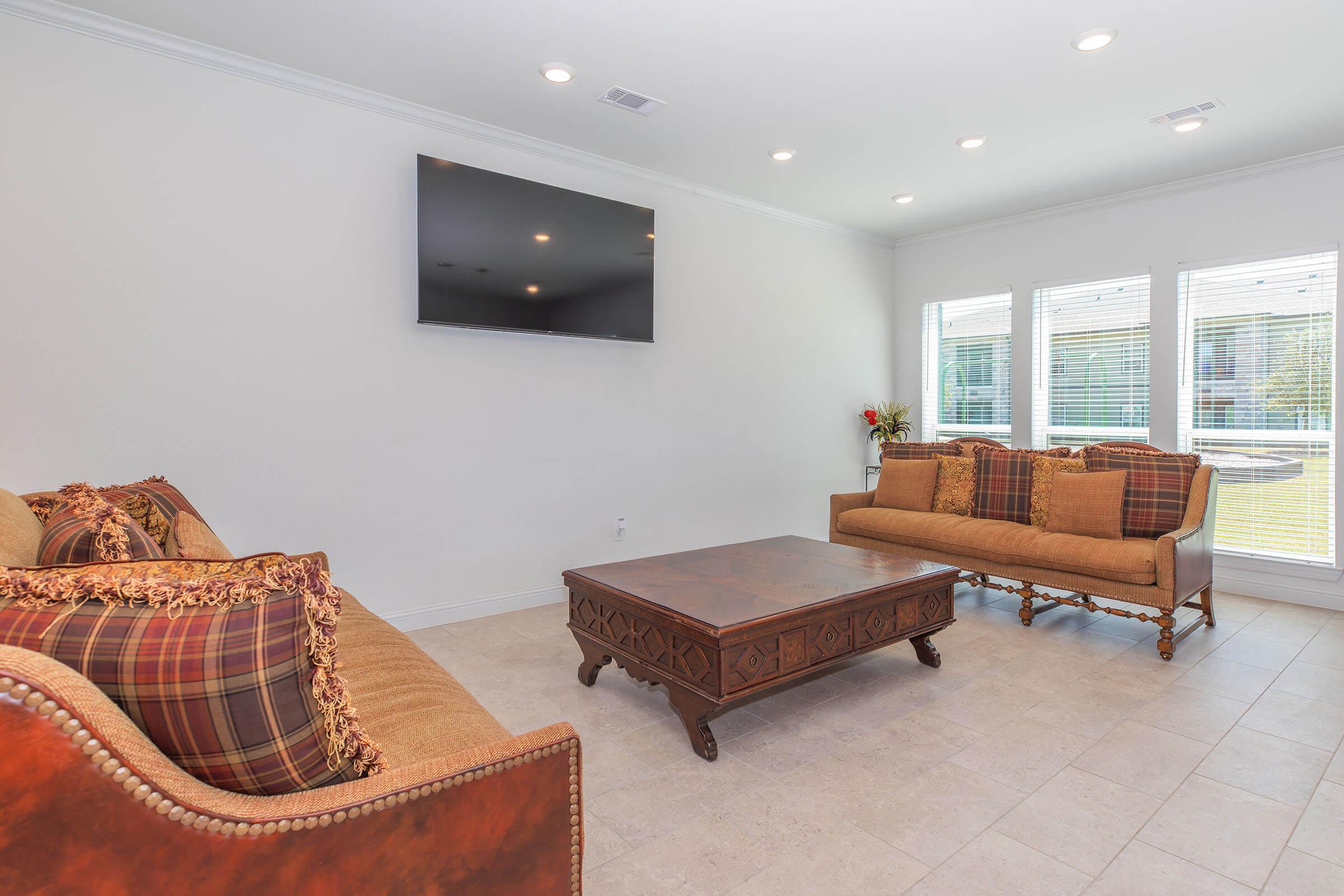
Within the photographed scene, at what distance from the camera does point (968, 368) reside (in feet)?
19.4

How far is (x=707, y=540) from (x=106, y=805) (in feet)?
14.0

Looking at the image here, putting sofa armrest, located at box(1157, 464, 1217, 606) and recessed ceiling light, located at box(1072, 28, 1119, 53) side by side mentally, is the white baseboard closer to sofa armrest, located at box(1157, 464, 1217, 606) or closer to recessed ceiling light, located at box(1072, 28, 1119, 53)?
sofa armrest, located at box(1157, 464, 1217, 606)

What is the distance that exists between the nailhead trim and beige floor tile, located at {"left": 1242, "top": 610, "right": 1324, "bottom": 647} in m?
3.96

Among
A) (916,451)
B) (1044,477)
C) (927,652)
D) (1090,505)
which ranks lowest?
(927,652)

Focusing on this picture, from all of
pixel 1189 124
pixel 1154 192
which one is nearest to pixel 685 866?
pixel 1189 124

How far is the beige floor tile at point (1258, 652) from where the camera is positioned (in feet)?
10.4

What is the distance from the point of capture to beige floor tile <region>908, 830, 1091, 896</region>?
166cm

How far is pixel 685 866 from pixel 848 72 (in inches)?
126

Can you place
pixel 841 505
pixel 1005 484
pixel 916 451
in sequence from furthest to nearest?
1. pixel 916 451
2. pixel 841 505
3. pixel 1005 484

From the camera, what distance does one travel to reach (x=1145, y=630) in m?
3.64

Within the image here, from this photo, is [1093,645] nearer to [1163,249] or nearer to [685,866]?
[685,866]

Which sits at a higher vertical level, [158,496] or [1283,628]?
[158,496]

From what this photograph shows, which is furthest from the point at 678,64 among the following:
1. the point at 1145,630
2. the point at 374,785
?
the point at 1145,630

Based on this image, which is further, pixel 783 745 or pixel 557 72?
pixel 557 72
